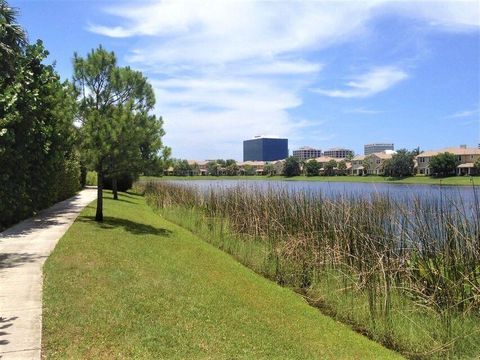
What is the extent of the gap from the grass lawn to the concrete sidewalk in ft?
0.57

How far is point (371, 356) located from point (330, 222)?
5187mm

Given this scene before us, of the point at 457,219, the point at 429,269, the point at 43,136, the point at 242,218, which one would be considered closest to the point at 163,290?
the point at 429,269

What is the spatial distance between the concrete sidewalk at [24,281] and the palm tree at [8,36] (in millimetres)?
4451

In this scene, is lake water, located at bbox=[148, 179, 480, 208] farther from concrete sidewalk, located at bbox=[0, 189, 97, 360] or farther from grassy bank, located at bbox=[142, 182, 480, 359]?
concrete sidewalk, located at bbox=[0, 189, 97, 360]

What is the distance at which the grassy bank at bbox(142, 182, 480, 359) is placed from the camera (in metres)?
7.76

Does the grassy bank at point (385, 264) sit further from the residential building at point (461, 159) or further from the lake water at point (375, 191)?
the residential building at point (461, 159)

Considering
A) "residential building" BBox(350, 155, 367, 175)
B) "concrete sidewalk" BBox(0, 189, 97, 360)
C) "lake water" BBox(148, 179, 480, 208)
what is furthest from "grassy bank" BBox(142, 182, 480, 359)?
"residential building" BBox(350, 155, 367, 175)

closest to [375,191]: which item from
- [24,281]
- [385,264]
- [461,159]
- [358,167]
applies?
[385,264]

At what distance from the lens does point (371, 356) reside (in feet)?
22.6

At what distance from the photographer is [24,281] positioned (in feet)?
27.2

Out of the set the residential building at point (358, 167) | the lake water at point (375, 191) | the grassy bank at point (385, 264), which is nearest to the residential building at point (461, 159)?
the residential building at point (358, 167)

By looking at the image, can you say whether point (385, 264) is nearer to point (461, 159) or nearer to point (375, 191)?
point (375, 191)

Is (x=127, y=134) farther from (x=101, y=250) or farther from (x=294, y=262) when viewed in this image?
(x=294, y=262)

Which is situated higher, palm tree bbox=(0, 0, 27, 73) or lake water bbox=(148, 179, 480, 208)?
palm tree bbox=(0, 0, 27, 73)
